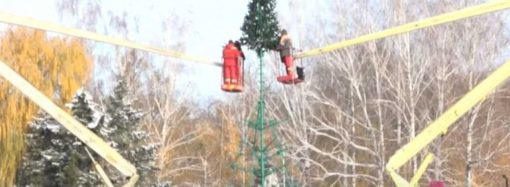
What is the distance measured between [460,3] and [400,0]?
1.80 meters

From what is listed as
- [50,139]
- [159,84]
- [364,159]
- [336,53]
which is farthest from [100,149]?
[159,84]

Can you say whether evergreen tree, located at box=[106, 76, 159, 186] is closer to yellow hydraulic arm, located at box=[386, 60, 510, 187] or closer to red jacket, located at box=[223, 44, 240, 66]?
red jacket, located at box=[223, 44, 240, 66]

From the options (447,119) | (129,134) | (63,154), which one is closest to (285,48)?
(447,119)

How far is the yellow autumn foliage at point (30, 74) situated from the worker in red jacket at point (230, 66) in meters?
11.0

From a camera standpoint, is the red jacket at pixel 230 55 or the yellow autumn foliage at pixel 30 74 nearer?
the red jacket at pixel 230 55

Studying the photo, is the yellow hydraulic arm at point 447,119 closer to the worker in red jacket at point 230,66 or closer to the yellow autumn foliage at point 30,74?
the worker in red jacket at point 230,66

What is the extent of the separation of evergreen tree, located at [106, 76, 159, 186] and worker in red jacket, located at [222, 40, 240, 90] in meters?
9.41

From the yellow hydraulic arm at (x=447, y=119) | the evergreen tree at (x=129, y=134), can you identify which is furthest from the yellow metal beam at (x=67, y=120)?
the evergreen tree at (x=129, y=134)

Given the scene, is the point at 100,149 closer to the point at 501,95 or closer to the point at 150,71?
the point at 501,95

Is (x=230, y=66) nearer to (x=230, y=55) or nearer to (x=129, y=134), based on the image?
(x=230, y=55)

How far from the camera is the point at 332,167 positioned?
2967 cm

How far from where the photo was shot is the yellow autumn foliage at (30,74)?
18453 mm

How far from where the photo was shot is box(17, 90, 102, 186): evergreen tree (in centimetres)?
1641

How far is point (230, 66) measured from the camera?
851 cm
